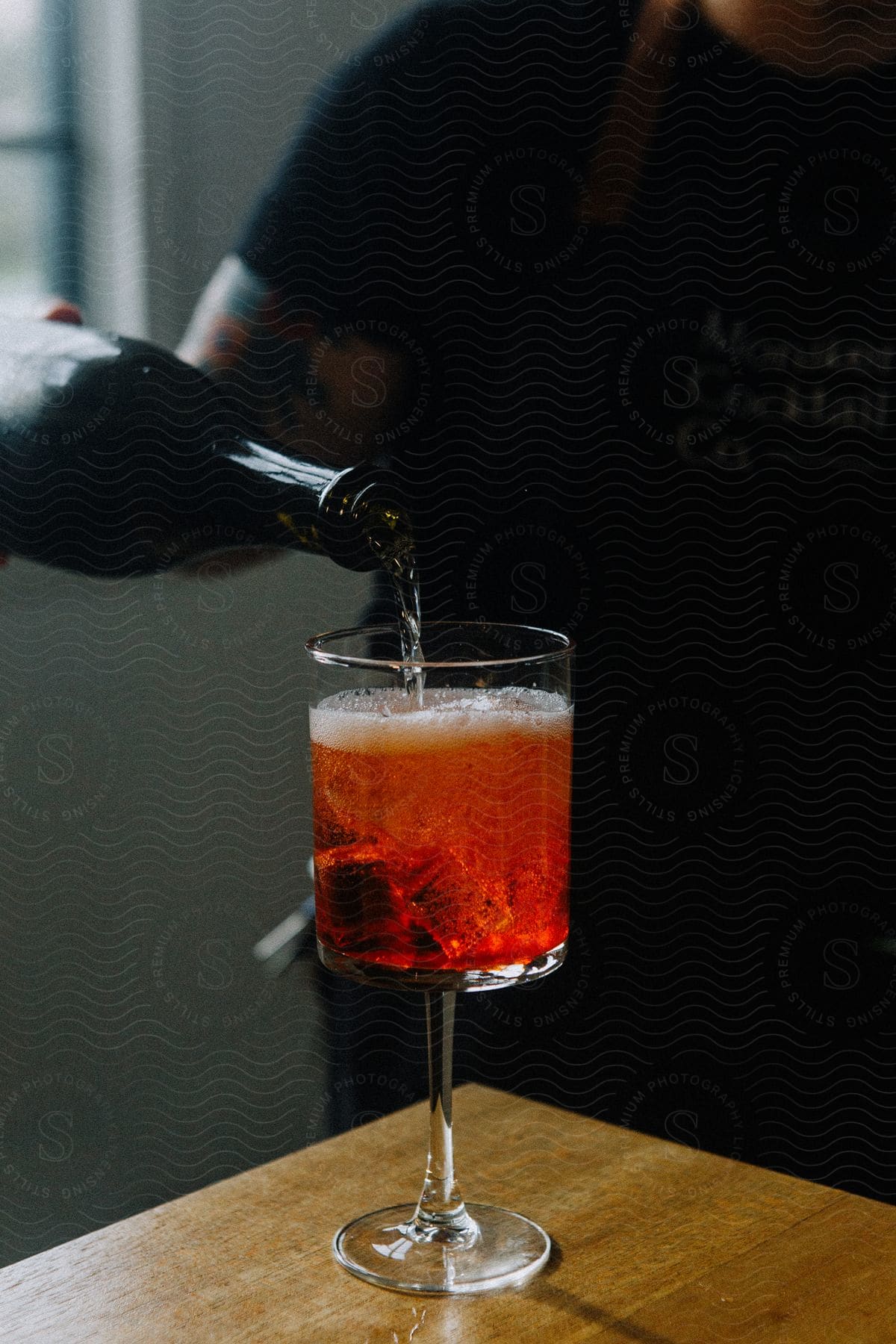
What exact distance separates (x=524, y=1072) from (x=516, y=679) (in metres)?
0.61

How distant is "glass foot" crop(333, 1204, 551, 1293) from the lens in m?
0.73

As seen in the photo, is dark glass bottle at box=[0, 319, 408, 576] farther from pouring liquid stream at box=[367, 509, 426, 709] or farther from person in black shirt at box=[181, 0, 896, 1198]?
pouring liquid stream at box=[367, 509, 426, 709]

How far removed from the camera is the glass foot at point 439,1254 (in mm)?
728

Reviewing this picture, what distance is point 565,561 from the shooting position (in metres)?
1.14

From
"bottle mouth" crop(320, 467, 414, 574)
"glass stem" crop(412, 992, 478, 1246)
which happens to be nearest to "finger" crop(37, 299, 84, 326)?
"bottle mouth" crop(320, 467, 414, 574)

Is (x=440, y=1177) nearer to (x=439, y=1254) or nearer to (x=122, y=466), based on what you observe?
(x=439, y=1254)

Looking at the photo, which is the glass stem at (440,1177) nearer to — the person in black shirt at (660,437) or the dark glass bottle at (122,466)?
the person in black shirt at (660,437)

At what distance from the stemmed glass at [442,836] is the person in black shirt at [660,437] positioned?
1.20 ft

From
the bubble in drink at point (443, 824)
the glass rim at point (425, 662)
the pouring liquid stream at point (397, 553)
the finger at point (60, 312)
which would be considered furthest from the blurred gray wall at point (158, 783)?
the bubble in drink at point (443, 824)

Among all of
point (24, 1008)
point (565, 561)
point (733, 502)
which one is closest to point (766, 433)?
point (733, 502)

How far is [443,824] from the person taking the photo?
2.31ft

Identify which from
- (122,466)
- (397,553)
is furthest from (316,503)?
(122,466)

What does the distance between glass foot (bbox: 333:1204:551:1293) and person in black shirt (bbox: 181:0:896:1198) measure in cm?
39

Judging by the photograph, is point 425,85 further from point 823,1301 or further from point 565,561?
point 823,1301
